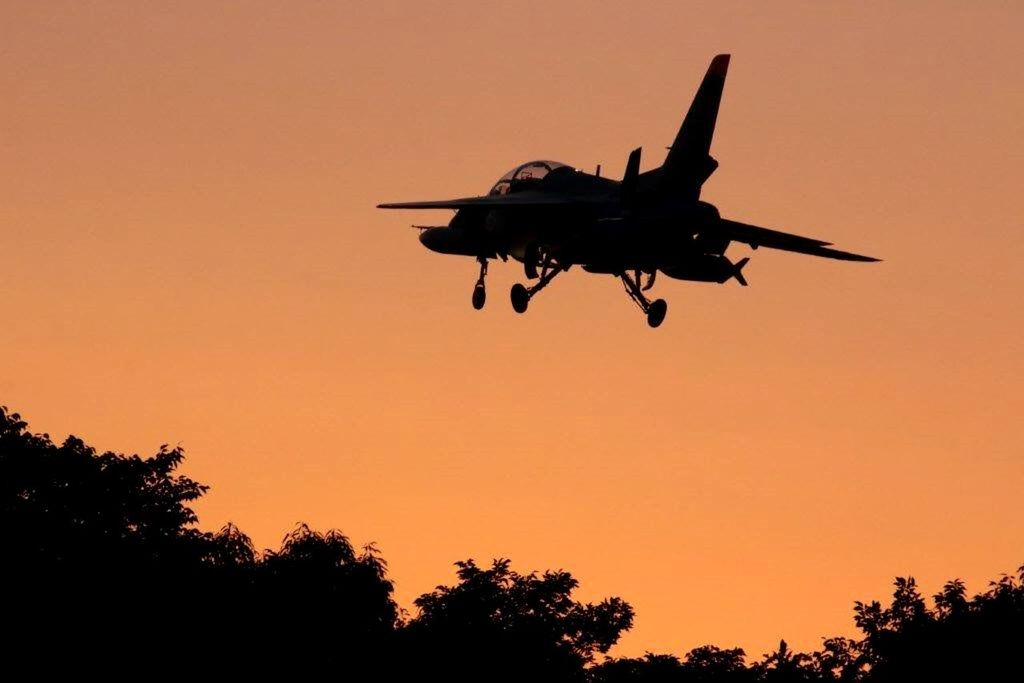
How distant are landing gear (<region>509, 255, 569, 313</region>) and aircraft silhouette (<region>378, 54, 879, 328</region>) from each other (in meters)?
0.02

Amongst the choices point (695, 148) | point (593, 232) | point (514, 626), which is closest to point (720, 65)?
point (695, 148)

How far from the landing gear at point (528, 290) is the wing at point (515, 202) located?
139 cm

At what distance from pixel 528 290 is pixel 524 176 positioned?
3158mm

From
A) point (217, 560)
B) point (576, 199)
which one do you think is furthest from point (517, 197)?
point (217, 560)

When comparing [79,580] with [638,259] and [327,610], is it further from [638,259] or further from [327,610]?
[638,259]

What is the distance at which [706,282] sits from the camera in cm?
8881

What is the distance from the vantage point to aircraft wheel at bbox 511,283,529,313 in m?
90.6

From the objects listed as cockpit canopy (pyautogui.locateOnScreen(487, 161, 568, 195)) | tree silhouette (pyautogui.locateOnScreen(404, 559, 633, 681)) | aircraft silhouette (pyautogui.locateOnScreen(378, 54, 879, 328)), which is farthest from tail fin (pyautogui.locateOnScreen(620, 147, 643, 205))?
tree silhouette (pyautogui.locateOnScreen(404, 559, 633, 681))

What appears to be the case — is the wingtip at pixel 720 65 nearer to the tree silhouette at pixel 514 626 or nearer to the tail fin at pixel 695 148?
the tail fin at pixel 695 148

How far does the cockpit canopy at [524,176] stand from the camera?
9100cm

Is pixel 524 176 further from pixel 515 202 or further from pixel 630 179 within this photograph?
pixel 630 179

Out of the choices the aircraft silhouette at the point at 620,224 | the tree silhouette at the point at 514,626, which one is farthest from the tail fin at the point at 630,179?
the tree silhouette at the point at 514,626

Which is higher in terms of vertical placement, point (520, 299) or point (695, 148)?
point (695, 148)

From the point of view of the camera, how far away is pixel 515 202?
294 feet
